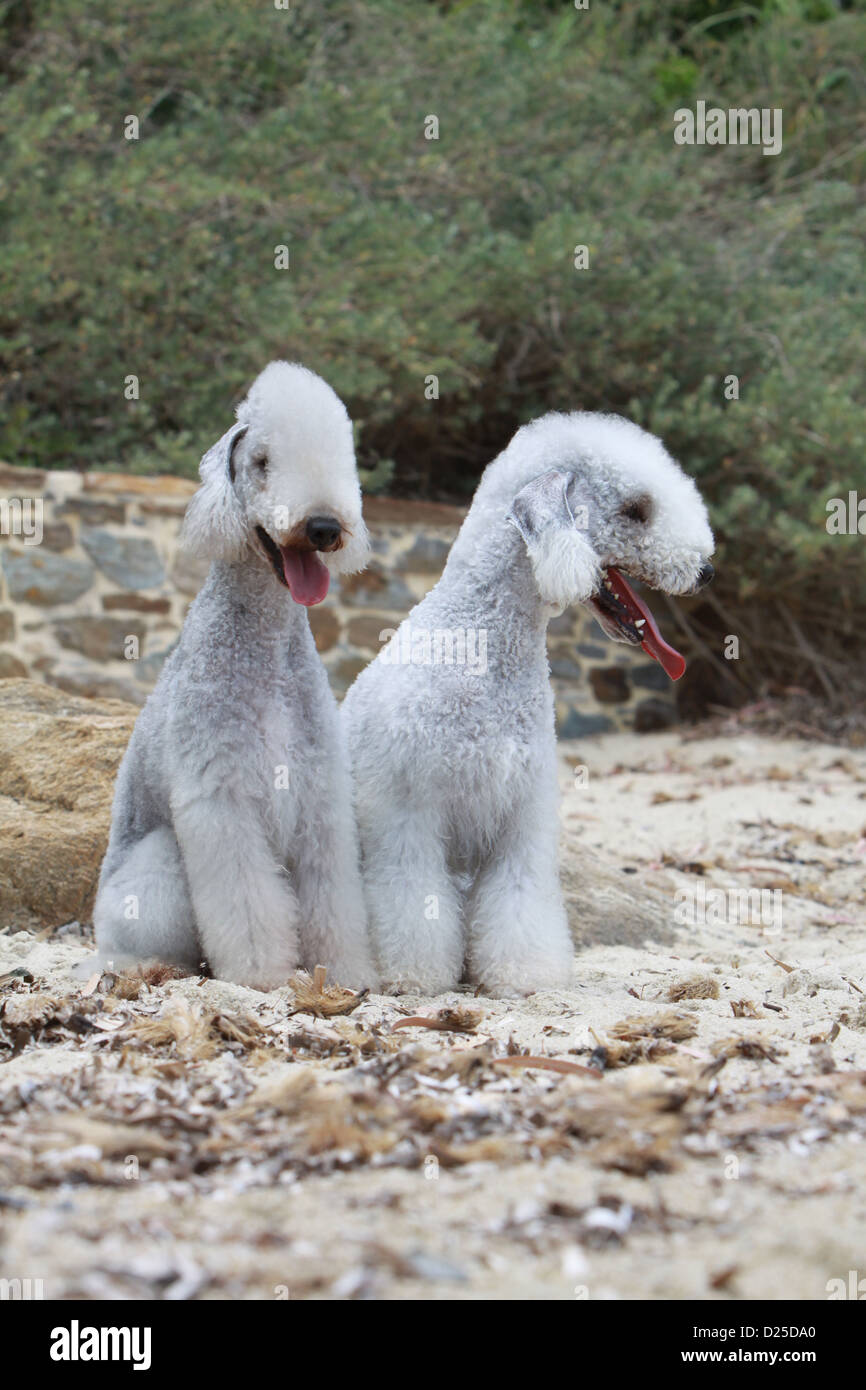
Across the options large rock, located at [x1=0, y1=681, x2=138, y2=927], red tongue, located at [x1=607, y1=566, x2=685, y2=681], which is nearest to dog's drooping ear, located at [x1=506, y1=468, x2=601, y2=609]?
red tongue, located at [x1=607, y1=566, x2=685, y2=681]

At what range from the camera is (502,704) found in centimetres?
339

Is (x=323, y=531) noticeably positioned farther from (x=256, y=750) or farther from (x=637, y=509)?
(x=637, y=509)

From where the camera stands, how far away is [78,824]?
4.26 m

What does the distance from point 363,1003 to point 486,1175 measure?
113cm

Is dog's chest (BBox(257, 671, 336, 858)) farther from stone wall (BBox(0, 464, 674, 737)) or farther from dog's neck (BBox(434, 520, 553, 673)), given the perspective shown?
stone wall (BBox(0, 464, 674, 737))

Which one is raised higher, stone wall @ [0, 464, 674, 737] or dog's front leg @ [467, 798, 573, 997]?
stone wall @ [0, 464, 674, 737]

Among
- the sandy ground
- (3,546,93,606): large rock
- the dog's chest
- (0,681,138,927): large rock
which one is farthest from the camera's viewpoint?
(3,546,93,606): large rock

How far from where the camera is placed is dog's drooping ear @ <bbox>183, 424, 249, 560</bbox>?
10.3 ft

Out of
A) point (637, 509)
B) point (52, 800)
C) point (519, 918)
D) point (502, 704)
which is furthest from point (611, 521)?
point (52, 800)

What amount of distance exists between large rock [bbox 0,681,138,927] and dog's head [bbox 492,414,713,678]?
1.77 meters

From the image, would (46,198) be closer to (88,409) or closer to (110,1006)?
(88,409)

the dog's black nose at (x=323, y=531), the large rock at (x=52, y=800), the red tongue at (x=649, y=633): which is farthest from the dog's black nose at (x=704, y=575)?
the large rock at (x=52, y=800)

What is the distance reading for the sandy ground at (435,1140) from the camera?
1.79 meters

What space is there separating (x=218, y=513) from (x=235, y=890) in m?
0.89
